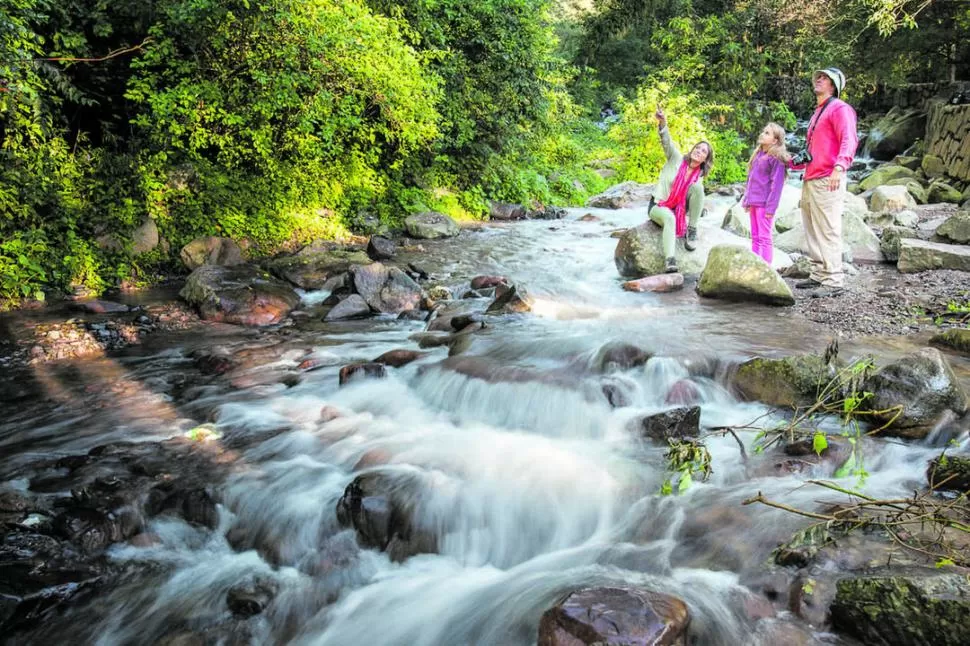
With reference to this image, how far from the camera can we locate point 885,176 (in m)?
18.2

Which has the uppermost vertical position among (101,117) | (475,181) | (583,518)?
(101,117)

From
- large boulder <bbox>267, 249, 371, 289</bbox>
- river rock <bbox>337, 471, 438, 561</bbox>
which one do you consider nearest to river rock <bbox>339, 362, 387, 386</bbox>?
river rock <bbox>337, 471, 438, 561</bbox>

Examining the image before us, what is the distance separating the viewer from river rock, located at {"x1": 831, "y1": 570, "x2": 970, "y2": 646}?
94.7 inches

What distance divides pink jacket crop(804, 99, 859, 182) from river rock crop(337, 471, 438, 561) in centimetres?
624

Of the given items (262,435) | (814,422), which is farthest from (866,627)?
(262,435)

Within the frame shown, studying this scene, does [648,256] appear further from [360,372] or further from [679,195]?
[360,372]

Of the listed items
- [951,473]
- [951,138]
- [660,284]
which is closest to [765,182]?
[660,284]

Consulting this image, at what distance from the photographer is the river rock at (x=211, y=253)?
9.49 m

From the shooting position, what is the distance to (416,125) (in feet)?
37.7

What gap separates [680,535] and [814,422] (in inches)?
68.1

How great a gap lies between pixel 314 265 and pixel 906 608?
899cm

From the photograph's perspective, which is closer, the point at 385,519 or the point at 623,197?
the point at 385,519

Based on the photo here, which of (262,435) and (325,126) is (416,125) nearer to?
(325,126)

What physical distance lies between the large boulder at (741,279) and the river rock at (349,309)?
4.78 metres
